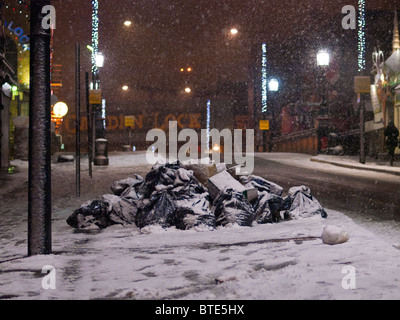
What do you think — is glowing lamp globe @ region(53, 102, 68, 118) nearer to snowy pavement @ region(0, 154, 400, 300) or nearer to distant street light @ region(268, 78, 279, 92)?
distant street light @ region(268, 78, 279, 92)

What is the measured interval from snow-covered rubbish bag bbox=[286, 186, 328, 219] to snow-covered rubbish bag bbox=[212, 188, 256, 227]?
32.2 inches

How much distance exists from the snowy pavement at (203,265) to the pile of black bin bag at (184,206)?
217 mm

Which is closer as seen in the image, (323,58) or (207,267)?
(207,267)

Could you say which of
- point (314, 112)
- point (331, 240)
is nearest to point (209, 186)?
point (331, 240)

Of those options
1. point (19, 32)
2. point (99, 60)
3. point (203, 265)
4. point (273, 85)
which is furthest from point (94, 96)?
point (273, 85)

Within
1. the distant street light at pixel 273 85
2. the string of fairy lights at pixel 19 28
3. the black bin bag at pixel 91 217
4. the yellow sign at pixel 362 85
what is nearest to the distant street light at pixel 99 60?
the string of fairy lights at pixel 19 28

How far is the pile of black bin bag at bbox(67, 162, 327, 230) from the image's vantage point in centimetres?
639

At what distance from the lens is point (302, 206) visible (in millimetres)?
7266

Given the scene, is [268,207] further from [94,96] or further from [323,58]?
[323,58]

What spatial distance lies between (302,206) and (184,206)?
198 cm

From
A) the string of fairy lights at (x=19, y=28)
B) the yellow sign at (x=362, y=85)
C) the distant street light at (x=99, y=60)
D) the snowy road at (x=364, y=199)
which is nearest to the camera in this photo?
the snowy road at (x=364, y=199)

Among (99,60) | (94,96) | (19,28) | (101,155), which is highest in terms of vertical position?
(19,28)

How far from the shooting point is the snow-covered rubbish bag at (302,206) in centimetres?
713

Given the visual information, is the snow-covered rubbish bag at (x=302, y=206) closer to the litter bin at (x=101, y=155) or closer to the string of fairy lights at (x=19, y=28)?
the litter bin at (x=101, y=155)
